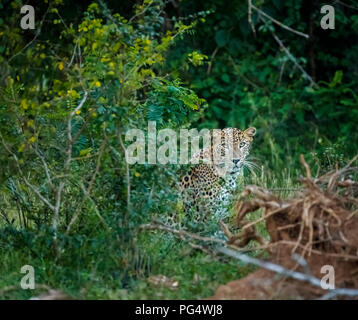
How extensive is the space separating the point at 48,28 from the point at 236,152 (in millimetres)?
4075

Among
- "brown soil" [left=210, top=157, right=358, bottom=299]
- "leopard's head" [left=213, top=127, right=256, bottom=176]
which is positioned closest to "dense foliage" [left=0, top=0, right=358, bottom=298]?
"leopard's head" [left=213, top=127, right=256, bottom=176]

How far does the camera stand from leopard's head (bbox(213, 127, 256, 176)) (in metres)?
8.26

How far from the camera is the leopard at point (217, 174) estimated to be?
25.4 ft

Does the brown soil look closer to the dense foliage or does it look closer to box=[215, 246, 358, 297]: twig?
box=[215, 246, 358, 297]: twig

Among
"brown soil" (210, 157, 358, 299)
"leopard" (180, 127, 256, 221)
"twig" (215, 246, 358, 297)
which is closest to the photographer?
"twig" (215, 246, 358, 297)

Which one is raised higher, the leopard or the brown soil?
the leopard

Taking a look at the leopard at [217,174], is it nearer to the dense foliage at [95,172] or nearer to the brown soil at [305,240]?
the dense foliage at [95,172]

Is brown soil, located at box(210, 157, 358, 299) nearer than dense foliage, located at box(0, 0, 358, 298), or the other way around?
brown soil, located at box(210, 157, 358, 299)

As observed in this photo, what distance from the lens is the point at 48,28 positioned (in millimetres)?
11039

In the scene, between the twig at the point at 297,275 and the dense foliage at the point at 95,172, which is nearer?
the twig at the point at 297,275

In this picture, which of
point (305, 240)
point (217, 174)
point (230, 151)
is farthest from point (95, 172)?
point (230, 151)

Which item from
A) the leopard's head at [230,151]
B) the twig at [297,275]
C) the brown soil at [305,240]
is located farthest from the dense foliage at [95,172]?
the twig at [297,275]

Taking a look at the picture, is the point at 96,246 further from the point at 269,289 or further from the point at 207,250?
the point at 269,289
